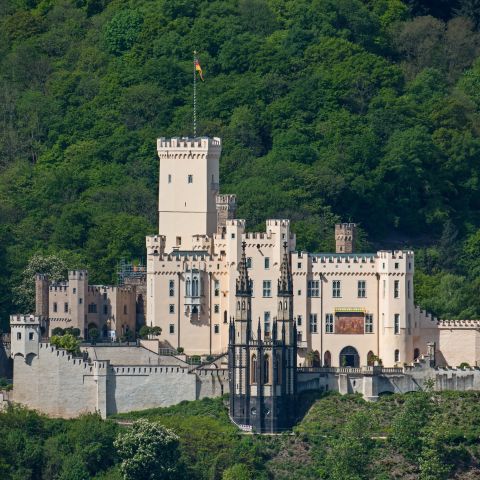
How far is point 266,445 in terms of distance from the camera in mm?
167125

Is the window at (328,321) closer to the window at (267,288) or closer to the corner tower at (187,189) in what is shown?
the window at (267,288)

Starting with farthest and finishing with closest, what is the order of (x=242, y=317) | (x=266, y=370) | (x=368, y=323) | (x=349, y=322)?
1. (x=349, y=322)
2. (x=368, y=323)
3. (x=242, y=317)
4. (x=266, y=370)

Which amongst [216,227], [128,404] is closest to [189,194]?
[216,227]

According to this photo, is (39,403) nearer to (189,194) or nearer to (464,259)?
(189,194)

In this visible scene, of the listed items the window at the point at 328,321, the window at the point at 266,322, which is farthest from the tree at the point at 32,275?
the window at the point at 328,321

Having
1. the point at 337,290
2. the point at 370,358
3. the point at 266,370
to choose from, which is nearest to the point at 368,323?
the point at 370,358

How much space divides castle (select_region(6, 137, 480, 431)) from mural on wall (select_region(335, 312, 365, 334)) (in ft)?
0.15

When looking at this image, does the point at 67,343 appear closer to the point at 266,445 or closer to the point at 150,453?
the point at 150,453

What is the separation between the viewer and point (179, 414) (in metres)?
170

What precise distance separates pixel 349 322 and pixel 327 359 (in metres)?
1.97

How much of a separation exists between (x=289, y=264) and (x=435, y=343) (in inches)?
297

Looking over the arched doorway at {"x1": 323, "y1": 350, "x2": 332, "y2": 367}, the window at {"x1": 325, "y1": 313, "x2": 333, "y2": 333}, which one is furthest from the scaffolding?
the arched doorway at {"x1": 323, "y1": 350, "x2": 332, "y2": 367}

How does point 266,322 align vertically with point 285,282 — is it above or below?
below

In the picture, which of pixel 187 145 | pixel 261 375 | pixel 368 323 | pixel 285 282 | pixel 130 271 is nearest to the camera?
pixel 261 375
